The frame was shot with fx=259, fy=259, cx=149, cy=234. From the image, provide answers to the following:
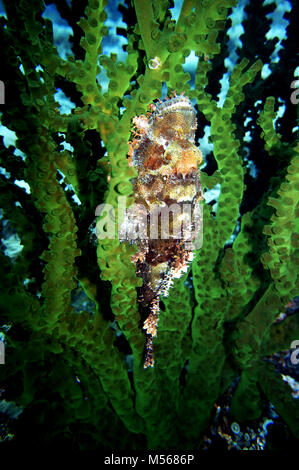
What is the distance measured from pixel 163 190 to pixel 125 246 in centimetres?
51

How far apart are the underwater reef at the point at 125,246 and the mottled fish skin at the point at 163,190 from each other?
14 cm

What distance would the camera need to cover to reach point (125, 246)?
1.44 meters

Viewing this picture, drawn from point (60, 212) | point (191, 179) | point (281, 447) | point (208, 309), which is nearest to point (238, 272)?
point (208, 309)

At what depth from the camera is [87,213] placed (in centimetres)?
203

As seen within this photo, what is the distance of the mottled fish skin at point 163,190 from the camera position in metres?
1.65

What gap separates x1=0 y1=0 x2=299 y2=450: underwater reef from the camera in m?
1.43

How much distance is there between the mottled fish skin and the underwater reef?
0.14 metres

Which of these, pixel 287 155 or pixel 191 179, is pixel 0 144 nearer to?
pixel 191 179
